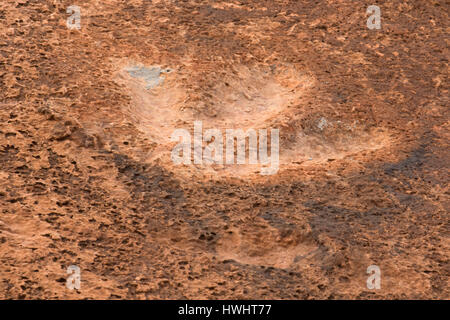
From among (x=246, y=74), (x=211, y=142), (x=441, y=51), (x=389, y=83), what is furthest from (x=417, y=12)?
(x=211, y=142)

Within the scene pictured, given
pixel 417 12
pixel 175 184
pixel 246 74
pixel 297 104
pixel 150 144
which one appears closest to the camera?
pixel 175 184

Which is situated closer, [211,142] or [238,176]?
[238,176]

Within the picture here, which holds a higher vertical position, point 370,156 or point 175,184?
point 370,156

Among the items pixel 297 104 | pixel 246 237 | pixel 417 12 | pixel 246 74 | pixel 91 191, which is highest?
pixel 417 12

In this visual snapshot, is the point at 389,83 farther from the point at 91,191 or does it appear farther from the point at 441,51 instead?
the point at 91,191

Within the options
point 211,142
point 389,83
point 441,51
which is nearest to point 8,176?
point 211,142

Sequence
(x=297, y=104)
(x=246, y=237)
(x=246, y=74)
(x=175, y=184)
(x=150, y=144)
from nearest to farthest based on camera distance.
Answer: (x=246, y=237) < (x=175, y=184) < (x=150, y=144) < (x=297, y=104) < (x=246, y=74)

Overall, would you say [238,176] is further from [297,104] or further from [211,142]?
[297,104]
